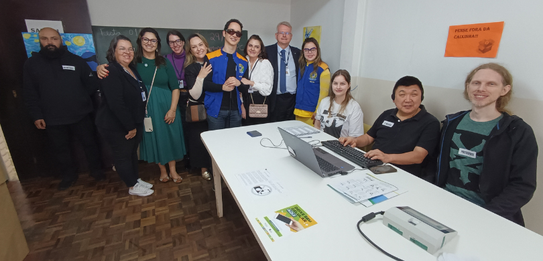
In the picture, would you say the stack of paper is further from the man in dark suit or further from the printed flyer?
the man in dark suit

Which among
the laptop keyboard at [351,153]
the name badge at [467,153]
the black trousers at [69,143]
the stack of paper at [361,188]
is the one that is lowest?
the black trousers at [69,143]

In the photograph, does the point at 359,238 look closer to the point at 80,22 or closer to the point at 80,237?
the point at 80,237

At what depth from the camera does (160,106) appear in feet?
8.36

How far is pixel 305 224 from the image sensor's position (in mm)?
943

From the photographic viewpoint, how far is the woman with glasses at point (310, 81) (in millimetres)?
2631

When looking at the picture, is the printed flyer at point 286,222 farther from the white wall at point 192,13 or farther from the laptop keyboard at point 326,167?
the white wall at point 192,13

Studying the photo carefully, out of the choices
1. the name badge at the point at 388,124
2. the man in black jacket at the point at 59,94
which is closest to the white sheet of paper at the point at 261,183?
the name badge at the point at 388,124

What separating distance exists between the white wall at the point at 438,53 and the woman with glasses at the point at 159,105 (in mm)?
1911

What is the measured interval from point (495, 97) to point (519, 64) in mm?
345

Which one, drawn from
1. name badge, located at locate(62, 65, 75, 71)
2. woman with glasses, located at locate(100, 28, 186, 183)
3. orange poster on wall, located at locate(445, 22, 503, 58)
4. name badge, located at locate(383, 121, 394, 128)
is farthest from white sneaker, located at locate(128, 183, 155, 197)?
orange poster on wall, located at locate(445, 22, 503, 58)

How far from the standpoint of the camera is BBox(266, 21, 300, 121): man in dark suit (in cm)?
277

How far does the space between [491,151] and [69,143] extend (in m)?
3.79

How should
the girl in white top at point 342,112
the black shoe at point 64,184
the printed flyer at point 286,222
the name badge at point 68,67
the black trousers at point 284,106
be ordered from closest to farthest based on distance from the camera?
the printed flyer at point 286,222, the girl in white top at point 342,112, the name badge at point 68,67, the black shoe at point 64,184, the black trousers at point 284,106

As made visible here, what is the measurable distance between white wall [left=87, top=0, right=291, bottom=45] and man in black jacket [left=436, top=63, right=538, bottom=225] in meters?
2.93
